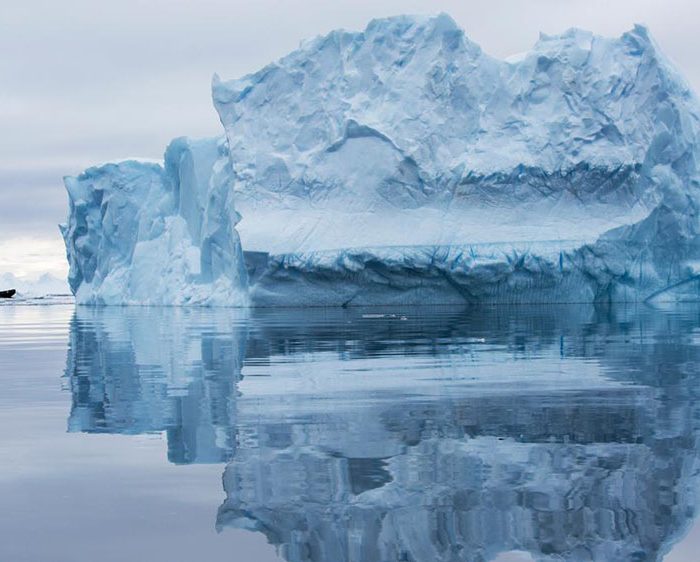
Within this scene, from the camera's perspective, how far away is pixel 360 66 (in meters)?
29.0

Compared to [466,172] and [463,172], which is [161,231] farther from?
[466,172]

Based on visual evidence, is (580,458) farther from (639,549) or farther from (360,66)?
(360,66)

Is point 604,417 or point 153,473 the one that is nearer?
point 153,473

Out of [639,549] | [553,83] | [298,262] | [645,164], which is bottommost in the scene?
[639,549]

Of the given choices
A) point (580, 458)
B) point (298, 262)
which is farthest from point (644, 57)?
point (580, 458)

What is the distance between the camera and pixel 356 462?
400 cm

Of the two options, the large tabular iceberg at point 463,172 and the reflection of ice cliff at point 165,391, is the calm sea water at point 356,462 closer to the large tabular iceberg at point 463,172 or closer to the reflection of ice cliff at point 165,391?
the reflection of ice cliff at point 165,391

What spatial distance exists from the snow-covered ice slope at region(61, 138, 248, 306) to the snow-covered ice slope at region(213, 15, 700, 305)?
2242mm

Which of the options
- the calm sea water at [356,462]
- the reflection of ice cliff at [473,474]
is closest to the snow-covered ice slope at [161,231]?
the calm sea water at [356,462]

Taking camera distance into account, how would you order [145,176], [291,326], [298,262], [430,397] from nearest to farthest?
1. [430,397]
2. [291,326]
3. [298,262]
4. [145,176]

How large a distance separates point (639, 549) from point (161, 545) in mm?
1337

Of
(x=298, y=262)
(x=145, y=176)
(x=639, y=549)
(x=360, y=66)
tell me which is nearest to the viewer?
(x=639, y=549)

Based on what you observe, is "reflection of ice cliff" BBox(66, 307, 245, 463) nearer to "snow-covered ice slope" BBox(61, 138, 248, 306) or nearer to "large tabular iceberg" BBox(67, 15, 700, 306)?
"large tabular iceberg" BBox(67, 15, 700, 306)

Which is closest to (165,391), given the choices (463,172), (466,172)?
(466,172)
